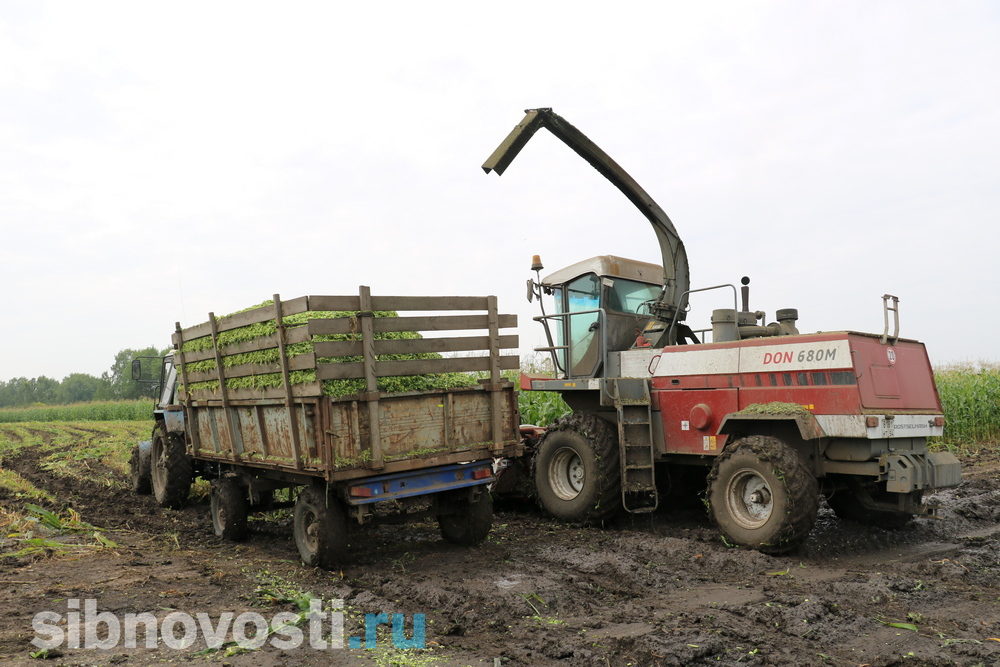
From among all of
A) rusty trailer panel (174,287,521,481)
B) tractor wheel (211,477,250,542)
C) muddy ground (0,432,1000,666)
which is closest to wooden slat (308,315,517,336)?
rusty trailer panel (174,287,521,481)

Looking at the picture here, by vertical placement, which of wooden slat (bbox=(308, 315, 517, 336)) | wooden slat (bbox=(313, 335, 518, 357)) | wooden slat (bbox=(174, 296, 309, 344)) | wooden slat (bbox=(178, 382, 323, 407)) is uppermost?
wooden slat (bbox=(174, 296, 309, 344))

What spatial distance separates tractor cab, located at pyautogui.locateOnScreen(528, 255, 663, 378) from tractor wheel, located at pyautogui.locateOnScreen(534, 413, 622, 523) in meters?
0.82

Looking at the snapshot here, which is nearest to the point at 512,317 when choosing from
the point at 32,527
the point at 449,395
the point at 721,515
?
the point at 449,395

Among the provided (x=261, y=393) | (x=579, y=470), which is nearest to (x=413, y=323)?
(x=261, y=393)

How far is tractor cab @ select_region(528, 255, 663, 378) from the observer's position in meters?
9.10

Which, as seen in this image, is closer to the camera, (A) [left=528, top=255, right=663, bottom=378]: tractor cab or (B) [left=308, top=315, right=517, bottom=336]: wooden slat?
(B) [left=308, top=315, right=517, bottom=336]: wooden slat

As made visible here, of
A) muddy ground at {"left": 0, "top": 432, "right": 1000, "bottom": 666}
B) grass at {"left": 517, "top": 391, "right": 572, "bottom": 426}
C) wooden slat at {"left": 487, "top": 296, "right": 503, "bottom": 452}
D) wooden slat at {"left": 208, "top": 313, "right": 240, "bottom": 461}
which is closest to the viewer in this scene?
muddy ground at {"left": 0, "top": 432, "right": 1000, "bottom": 666}

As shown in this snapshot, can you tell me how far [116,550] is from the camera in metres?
7.47

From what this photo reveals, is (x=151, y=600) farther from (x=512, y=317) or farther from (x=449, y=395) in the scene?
(x=512, y=317)

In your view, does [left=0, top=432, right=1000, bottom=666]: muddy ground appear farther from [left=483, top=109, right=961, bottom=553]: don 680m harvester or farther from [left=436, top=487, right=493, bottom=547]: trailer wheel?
[left=483, top=109, right=961, bottom=553]: don 680m harvester

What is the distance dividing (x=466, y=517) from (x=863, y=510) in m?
4.31

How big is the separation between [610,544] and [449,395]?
2243mm

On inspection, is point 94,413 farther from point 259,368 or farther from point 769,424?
point 769,424

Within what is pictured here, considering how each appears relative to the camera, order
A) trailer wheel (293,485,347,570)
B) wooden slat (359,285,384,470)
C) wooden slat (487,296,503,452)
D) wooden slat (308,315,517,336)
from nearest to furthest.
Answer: wooden slat (308,315,517,336) → wooden slat (359,285,384,470) → trailer wheel (293,485,347,570) → wooden slat (487,296,503,452)
